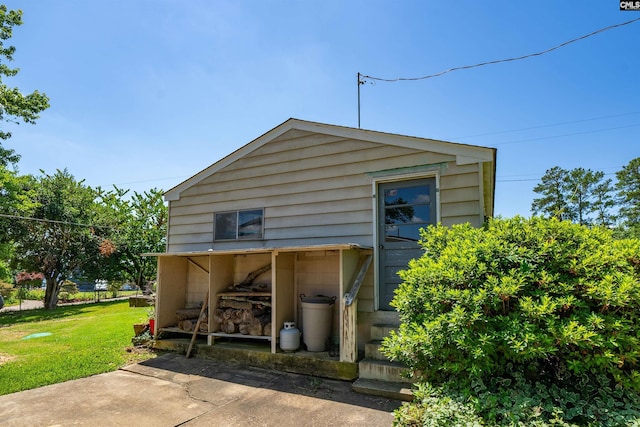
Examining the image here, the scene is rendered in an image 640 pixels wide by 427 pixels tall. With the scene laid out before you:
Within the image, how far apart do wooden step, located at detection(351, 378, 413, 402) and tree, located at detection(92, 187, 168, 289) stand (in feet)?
57.9

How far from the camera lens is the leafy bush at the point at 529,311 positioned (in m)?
2.59

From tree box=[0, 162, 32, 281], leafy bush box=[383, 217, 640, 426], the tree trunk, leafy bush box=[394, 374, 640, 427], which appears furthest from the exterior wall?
the tree trunk

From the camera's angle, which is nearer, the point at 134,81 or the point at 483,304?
the point at 483,304

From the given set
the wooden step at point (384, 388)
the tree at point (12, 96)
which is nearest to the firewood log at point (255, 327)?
the wooden step at point (384, 388)

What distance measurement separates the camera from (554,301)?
2756mm

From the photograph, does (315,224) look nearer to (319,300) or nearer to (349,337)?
(319,300)

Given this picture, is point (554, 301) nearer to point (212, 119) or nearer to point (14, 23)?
point (212, 119)

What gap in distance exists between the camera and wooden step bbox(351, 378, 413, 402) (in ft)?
12.5

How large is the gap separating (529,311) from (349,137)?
3.89m

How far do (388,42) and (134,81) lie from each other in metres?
6.57

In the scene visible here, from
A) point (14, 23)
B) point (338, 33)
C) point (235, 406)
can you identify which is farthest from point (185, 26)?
point (14, 23)

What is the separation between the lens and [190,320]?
253 inches

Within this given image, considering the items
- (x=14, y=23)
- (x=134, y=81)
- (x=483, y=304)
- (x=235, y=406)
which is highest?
(x=14, y=23)

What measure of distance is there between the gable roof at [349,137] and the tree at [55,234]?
12778 millimetres
